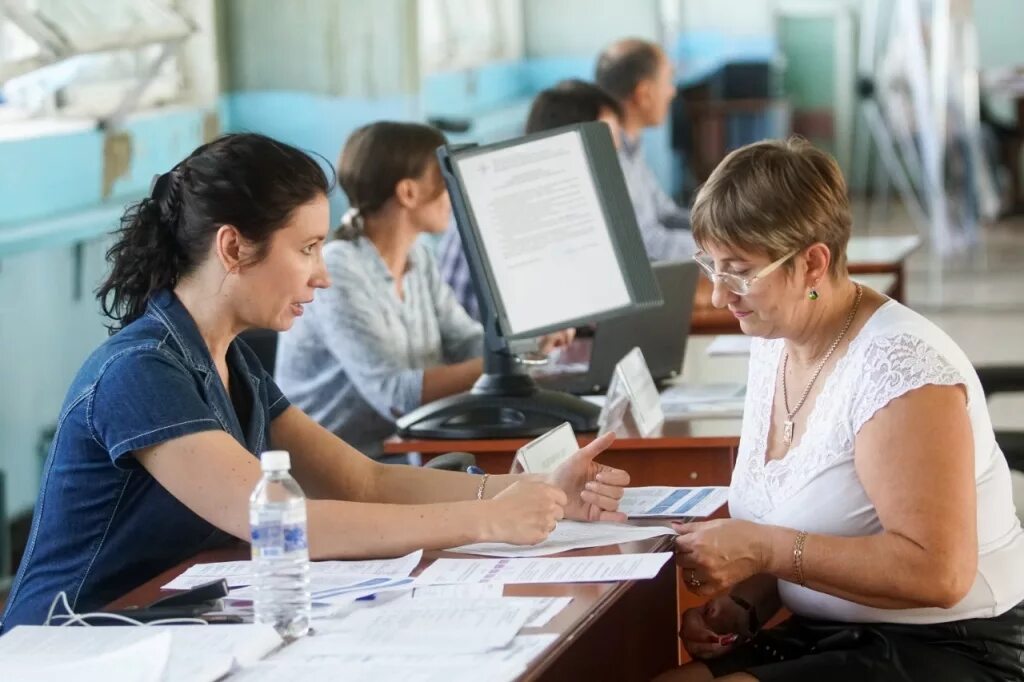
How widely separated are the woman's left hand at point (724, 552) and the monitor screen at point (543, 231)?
0.79 m

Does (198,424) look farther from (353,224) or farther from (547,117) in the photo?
(547,117)

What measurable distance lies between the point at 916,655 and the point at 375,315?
1634 mm

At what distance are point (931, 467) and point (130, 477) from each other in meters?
1.00

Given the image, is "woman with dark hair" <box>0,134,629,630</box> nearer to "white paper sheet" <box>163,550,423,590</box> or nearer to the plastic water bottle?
"white paper sheet" <box>163,550,423,590</box>

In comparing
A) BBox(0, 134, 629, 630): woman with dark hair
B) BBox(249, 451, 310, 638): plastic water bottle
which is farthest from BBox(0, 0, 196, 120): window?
BBox(249, 451, 310, 638): plastic water bottle

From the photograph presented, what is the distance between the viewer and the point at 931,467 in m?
1.90

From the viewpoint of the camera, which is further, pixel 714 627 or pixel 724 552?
pixel 714 627

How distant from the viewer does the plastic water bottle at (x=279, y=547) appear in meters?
1.72

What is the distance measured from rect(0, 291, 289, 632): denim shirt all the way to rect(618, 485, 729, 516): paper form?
601 millimetres

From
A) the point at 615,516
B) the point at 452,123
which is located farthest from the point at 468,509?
the point at 452,123

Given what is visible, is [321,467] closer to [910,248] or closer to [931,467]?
[931,467]

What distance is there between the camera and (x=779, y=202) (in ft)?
6.79

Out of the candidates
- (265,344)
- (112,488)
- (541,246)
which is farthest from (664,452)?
(112,488)

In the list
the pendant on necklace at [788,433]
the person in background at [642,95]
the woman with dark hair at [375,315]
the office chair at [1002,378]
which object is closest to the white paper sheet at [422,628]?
the pendant on necklace at [788,433]
